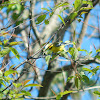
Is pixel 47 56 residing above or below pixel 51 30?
below

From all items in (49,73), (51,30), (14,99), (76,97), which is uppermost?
(51,30)

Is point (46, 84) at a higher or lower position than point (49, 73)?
lower

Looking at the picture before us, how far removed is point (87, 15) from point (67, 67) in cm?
94

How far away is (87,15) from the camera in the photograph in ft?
8.93

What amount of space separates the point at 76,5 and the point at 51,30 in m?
1.98

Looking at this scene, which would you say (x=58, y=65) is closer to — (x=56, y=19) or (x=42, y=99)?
(x=42, y=99)

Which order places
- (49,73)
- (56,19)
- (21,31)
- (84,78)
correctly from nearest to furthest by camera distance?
(84,78) → (49,73) → (56,19) → (21,31)

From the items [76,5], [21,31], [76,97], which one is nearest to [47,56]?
[76,5]

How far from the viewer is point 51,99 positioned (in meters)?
2.53

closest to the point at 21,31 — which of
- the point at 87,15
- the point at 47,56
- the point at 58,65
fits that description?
the point at 58,65

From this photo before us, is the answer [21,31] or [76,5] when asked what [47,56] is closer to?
[76,5]

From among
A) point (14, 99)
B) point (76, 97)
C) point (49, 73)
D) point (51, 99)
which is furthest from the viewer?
point (76, 97)

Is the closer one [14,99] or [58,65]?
[14,99]

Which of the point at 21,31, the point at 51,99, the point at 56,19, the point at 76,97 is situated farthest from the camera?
the point at 76,97
